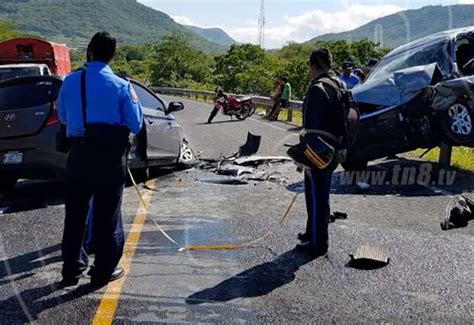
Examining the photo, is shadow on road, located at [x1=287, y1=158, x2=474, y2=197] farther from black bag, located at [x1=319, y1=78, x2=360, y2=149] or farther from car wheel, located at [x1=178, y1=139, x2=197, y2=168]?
black bag, located at [x1=319, y1=78, x2=360, y2=149]

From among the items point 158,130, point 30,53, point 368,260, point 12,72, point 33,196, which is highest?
point 30,53

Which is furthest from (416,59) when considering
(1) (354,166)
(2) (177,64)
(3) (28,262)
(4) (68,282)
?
(2) (177,64)

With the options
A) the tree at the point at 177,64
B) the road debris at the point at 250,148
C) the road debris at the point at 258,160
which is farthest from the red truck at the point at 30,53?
the tree at the point at 177,64

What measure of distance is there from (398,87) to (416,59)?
1.39 meters

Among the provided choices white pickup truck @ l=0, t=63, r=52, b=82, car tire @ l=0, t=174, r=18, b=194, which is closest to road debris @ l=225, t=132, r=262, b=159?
car tire @ l=0, t=174, r=18, b=194

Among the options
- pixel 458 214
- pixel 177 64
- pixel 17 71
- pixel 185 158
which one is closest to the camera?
pixel 458 214

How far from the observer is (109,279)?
15.5 feet

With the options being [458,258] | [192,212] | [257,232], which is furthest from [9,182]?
[458,258]

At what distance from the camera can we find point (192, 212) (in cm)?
720

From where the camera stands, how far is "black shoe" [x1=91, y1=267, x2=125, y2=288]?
464cm

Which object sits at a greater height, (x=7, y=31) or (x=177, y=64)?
(x=7, y=31)

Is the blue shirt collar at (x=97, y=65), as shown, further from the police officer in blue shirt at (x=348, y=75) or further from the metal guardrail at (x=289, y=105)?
the police officer in blue shirt at (x=348, y=75)

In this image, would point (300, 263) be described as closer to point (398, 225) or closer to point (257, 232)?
point (257, 232)

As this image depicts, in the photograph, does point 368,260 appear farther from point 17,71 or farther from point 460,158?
point 17,71
